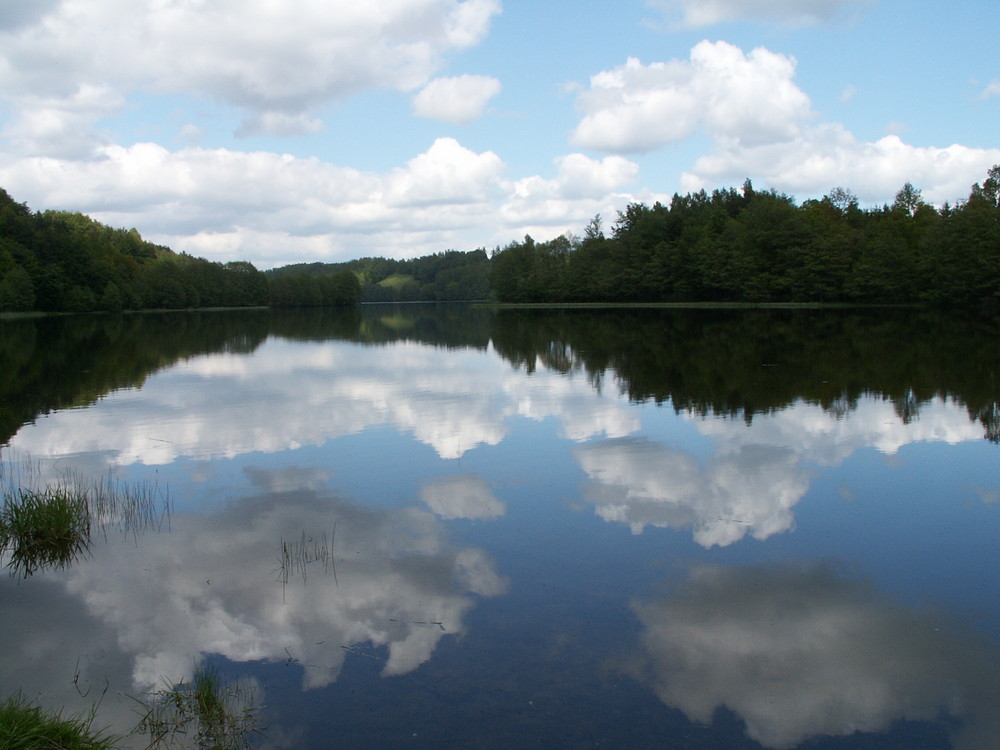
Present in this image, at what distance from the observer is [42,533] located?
8734mm

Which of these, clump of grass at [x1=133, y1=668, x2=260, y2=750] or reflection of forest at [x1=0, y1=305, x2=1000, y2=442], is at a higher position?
reflection of forest at [x1=0, y1=305, x2=1000, y2=442]

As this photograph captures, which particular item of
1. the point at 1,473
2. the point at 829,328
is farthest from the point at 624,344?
the point at 1,473

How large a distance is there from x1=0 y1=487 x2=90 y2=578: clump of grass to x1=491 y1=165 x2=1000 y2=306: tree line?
68210 millimetres

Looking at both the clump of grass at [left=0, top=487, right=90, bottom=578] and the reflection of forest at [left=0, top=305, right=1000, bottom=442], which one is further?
the reflection of forest at [left=0, top=305, right=1000, bottom=442]

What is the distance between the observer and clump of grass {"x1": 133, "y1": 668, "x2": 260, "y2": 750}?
5.03 meters

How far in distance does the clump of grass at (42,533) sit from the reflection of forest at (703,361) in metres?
6.81

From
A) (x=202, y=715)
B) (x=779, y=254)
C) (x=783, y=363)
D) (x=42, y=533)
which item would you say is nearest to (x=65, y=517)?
(x=42, y=533)

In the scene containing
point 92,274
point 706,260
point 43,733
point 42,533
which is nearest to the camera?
point 43,733

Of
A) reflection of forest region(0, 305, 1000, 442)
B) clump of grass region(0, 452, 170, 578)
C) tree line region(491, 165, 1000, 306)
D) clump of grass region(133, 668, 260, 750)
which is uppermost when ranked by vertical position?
tree line region(491, 165, 1000, 306)

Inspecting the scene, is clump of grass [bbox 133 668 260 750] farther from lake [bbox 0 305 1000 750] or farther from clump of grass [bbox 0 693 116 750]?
clump of grass [bbox 0 693 116 750]

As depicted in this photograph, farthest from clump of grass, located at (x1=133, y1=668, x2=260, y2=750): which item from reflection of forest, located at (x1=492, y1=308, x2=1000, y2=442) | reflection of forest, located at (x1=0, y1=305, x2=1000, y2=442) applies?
reflection of forest, located at (x1=492, y1=308, x2=1000, y2=442)

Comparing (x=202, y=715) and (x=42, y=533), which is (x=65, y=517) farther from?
(x=202, y=715)

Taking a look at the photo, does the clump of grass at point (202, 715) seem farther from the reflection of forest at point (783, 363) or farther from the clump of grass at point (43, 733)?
the reflection of forest at point (783, 363)

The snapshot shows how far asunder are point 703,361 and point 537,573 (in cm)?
1988
